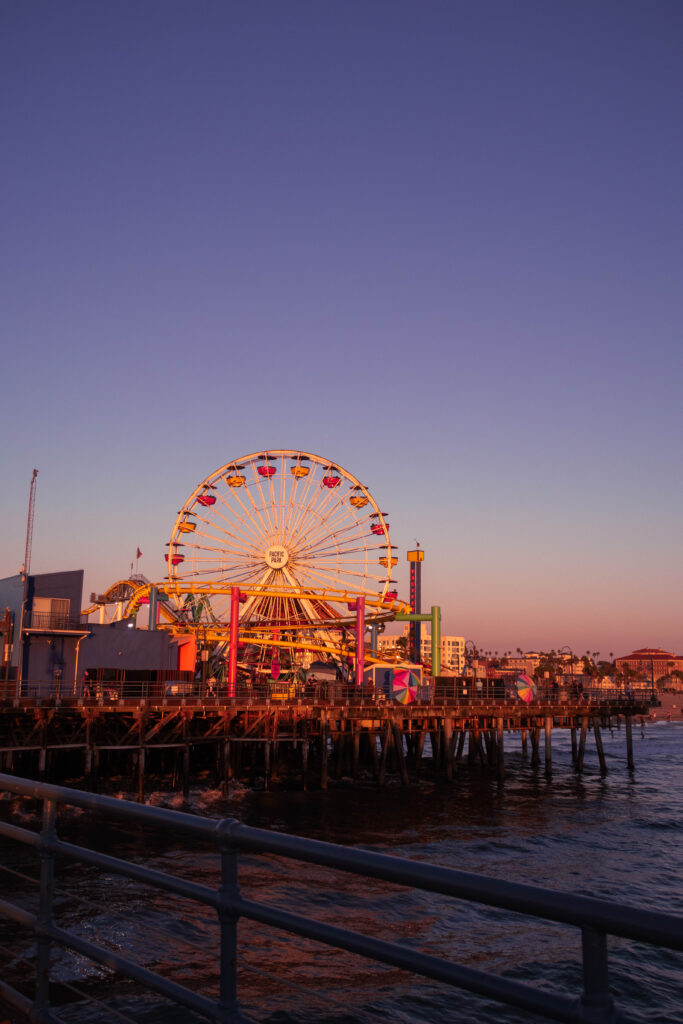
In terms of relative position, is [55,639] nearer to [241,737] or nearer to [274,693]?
[241,737]

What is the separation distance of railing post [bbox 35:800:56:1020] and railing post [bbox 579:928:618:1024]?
2.59 m

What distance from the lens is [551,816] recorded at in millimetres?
34688

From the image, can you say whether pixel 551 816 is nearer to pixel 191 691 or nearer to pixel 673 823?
pixel 673 823

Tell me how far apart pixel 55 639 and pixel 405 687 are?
63.4 ft

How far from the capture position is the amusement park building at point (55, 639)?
43281mm

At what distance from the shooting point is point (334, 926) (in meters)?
2.68

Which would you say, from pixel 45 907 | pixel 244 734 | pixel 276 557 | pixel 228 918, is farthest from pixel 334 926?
pixel 276 557

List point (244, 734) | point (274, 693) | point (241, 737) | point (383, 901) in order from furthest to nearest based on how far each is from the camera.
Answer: point (274, 693)
point (241, 737)
point (244, 734)
point (383, 901)

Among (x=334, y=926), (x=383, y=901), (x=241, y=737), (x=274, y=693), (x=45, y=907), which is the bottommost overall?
(x=383, y=901)

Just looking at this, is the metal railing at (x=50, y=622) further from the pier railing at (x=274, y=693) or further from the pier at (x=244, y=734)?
the pier at (x=244, y=734)

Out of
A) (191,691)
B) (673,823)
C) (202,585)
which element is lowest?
(673,823)

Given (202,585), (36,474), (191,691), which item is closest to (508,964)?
(191,691)

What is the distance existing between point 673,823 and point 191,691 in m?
24.9

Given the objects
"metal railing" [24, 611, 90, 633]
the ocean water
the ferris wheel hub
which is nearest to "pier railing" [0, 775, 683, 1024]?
the ocean water
